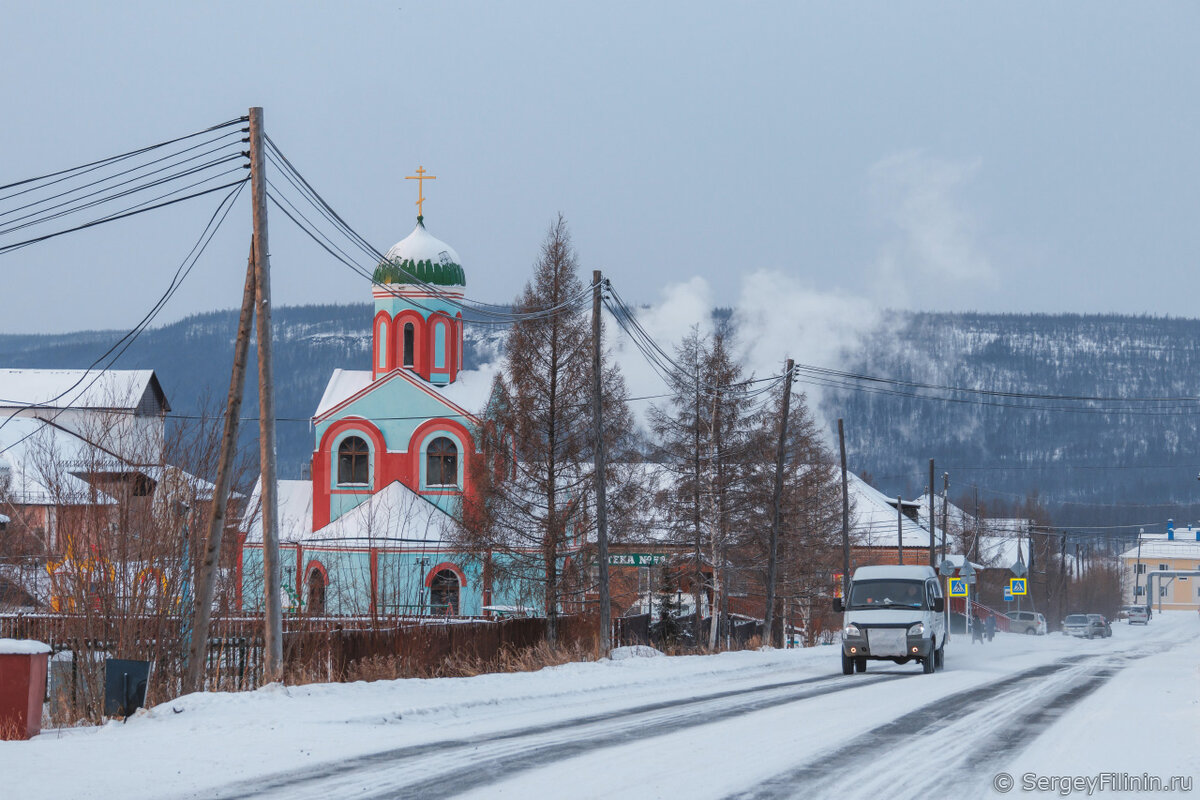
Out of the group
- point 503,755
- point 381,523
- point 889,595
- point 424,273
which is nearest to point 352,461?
point 381,523

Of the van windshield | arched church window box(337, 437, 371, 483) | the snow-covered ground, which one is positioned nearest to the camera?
the snow-covered ground

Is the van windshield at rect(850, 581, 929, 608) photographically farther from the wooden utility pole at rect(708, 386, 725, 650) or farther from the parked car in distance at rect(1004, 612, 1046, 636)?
the parked car in distance at rect(1004, 612, 1046, 636)

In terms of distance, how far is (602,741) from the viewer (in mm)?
14062

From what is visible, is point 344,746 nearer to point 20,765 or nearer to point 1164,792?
point 20,765

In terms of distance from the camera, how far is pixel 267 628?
1912 cm

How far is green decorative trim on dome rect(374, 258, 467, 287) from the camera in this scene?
5747 cm

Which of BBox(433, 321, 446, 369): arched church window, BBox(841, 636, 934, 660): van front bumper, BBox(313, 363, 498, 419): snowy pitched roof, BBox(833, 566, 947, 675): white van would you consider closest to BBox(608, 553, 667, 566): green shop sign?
BBox(833, 566, 947, 675): white van

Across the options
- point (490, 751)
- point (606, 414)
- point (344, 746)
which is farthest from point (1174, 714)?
point (606, 414)

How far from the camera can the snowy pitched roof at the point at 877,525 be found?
257 feet

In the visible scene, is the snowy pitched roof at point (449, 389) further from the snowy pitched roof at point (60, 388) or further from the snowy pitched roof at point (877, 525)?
the snowy pitched roof at point (877, 525)

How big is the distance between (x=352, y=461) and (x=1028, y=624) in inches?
1868

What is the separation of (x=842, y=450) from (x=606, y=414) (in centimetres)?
1726

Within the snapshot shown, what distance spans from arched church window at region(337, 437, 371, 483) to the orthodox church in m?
0.04

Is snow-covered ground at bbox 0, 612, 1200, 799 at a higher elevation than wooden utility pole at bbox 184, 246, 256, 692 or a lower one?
lower
